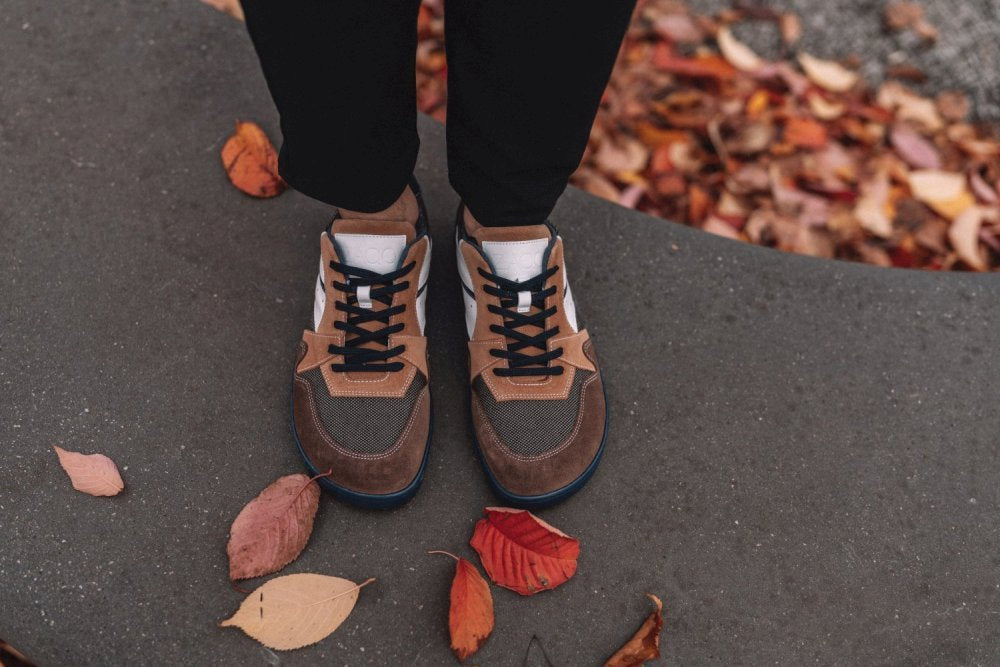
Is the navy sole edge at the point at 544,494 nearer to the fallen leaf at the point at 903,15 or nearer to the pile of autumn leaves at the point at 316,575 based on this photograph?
the pile of autumn leaves at the point at 316,575

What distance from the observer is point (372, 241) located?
111 centimetres

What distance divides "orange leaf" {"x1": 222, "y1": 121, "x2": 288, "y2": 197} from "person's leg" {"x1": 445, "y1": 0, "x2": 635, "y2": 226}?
535mm

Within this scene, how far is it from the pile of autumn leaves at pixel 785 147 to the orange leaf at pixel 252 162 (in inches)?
22.6

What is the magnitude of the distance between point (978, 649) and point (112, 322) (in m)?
1.51

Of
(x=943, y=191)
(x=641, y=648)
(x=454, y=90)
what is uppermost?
(x=454, y=90)

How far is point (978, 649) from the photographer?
1.11 m

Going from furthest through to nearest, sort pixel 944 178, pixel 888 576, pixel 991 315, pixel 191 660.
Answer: pixel 944 178 → pixel 991 315 → pixel 888 576 → pixel 191 660

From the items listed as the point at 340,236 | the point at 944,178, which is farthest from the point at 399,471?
the point at 944,178

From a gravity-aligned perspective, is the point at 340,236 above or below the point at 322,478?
above

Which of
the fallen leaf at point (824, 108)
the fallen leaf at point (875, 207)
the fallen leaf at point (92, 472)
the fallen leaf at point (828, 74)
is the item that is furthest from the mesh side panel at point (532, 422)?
the fallen leaf at point (828, 74)

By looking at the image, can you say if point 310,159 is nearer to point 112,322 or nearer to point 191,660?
point 112,322

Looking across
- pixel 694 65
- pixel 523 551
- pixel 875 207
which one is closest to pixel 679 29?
pixel 694 65

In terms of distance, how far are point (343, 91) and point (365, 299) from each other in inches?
14.4
